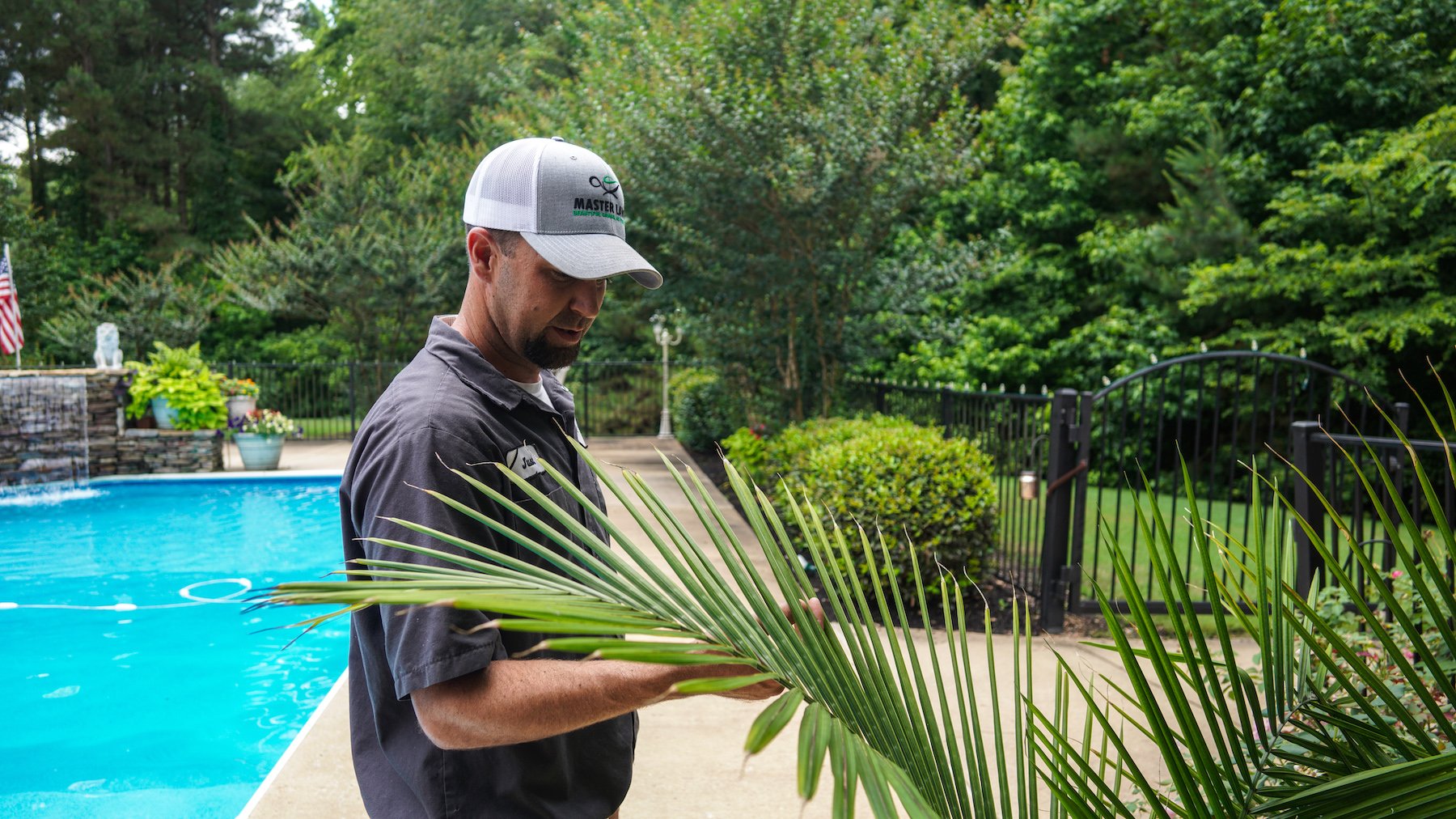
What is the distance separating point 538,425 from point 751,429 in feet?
29.6

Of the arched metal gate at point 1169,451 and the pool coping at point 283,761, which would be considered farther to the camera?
the arched metal gate at point 1169,451

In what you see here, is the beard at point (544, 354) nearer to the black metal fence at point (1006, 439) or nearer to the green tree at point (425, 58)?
the black metal fence at point (1006, 439)

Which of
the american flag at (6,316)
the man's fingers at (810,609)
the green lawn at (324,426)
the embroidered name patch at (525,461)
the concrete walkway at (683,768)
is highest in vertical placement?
the american flag at (6,316)

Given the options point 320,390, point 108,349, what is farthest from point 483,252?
point 320,390

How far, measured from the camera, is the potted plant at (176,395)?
1231 centimetres

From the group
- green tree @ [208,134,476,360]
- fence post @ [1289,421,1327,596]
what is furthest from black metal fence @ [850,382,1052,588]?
green tree @ [208,134,476,360]

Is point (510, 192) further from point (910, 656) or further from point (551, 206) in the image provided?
point (910, 656)

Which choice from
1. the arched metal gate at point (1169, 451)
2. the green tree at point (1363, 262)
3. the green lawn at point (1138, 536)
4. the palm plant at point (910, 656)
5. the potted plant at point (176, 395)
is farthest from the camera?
the potted plant at point (176, 395)

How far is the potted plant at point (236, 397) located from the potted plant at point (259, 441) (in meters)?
Result: 0.32

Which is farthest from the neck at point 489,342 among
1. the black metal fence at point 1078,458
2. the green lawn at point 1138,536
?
the green lawn at point 1138,536

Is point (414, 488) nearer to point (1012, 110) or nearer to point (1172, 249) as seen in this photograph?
point (1172, 249)

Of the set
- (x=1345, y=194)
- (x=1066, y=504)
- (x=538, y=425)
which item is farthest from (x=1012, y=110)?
(x=538, y=425)

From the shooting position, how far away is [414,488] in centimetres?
123

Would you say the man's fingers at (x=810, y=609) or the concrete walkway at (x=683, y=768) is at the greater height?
the man's fingers at (x=810, y=609)
